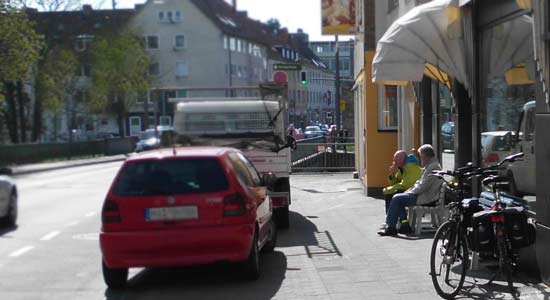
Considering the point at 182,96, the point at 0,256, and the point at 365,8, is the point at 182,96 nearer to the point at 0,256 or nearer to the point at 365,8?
the point at 0,256

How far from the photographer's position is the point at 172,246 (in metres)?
7.20

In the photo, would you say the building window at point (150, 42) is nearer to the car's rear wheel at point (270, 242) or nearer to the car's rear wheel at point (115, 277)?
the car's rear wheel at point (270, 242)

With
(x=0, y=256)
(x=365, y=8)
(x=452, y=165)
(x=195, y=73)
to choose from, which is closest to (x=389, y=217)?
(x=452, y=165)

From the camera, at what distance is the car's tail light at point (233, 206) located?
23.9 ft

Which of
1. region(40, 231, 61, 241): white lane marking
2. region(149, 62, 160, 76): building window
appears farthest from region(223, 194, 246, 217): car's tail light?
region(40, 231, 61, 241): white lane marking

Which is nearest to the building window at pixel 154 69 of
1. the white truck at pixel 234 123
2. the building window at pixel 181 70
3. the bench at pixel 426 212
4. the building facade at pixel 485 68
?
the building window at pixel 181 70

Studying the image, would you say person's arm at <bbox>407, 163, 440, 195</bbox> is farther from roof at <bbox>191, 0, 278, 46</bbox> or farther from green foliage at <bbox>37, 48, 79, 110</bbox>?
roof at <bbox>191, 0, 278, 46</bbox>

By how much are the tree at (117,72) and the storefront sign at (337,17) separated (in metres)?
12.4

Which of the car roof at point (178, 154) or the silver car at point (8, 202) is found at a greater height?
the car roof at point (178, 154)

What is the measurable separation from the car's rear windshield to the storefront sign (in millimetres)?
15948

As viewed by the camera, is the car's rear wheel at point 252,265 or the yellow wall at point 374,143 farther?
the yellow wall at point 374,143

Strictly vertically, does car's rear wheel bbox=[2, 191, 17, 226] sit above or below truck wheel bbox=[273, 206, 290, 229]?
above

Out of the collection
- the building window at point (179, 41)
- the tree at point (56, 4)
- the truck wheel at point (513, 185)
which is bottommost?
the truck wheel at point (513, 185)

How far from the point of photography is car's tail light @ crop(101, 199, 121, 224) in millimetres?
7238
